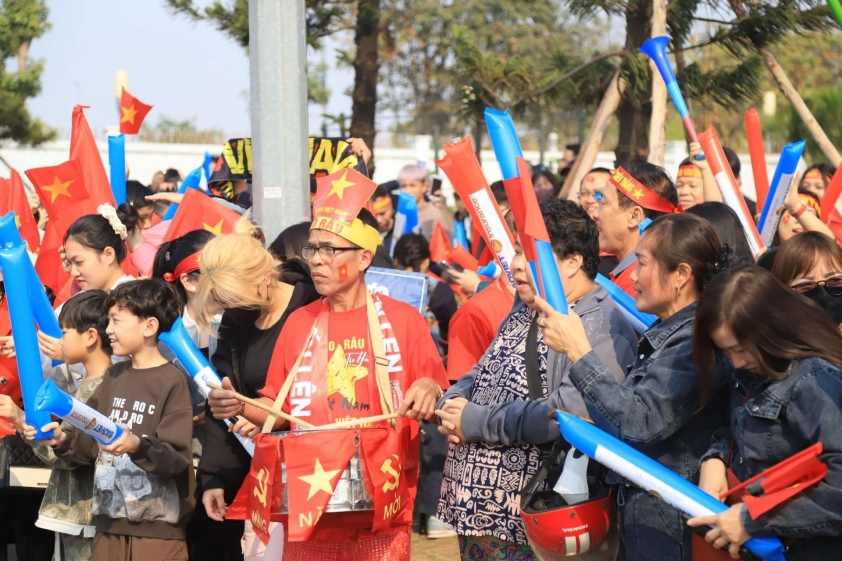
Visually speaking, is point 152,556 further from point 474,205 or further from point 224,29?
point 224,29

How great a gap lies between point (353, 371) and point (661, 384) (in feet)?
3.91

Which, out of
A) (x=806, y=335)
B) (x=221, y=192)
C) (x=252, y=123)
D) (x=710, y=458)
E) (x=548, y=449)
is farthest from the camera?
(x=221, y=192)

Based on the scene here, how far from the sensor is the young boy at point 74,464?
14.8 ft

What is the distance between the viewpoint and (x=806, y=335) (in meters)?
2.79

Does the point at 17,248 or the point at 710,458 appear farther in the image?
the point at 17,248

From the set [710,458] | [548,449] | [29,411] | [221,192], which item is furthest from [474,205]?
[221,192]

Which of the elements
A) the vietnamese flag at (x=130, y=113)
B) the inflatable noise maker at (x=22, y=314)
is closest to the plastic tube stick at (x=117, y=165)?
the vietnamese flag at (x=130, y=113)

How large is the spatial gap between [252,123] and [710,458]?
2953 millimetres

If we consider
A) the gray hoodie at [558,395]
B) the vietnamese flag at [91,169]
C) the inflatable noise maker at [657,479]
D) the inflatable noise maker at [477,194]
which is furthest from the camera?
the vietnamese flag at [91,169]

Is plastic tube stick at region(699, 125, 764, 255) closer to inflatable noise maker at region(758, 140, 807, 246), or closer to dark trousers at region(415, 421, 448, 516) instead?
inflatable noise maker at region(758, 140, 807, 246)

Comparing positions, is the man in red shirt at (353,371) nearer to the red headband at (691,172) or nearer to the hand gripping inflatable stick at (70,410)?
the hand gripping inflatable stick at (70,410)

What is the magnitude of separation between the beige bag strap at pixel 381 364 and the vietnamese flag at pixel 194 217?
5.75ft

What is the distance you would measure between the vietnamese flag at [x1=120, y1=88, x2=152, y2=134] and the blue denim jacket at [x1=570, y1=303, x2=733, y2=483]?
482cm

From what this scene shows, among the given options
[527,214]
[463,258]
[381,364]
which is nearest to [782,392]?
[527,214]
